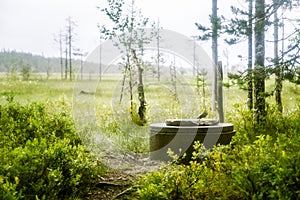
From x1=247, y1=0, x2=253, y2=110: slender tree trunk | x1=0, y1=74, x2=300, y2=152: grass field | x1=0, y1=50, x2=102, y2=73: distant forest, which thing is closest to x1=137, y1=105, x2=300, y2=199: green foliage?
x1=247, y1=0, x2=253, y2=110: slender tree trunk

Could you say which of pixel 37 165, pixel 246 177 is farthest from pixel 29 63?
pixel 246 177

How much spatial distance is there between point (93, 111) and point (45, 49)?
47.8 inches

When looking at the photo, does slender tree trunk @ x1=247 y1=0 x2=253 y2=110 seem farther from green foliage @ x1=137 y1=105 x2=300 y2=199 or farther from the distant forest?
the distant forest

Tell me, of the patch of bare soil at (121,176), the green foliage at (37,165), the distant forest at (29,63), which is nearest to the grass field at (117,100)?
the distant forest at (29,63)

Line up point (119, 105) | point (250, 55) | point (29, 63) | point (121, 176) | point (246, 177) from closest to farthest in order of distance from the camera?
1. point (246, 177)
2. point (121, 176)
3. point (250, 55)
4. point (119, 105)
5. point (29, 63)

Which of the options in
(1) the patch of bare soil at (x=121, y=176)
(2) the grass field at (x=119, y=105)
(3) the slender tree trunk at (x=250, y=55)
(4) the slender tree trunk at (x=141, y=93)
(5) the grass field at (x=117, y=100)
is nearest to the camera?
(1) the patch of bare soil at (x=121, y=176)

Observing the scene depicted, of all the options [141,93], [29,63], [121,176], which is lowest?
[121,176]

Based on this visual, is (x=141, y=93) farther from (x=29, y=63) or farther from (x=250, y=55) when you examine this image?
(x=29, y=63)

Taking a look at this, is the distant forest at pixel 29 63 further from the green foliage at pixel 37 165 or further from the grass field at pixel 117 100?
the green foliage at pixel 37 165

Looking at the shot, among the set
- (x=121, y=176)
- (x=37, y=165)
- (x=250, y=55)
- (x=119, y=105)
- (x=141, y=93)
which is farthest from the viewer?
(x=119, y=105)

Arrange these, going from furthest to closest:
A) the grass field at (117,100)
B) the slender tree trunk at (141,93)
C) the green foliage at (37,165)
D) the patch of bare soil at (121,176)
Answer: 1. the slender tree trunk at (141,93)
2. the grass field at (117,100)
3. the patch of bare soil at (121,176)
4. the green foliage at (37,165)

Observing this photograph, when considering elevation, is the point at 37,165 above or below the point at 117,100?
below

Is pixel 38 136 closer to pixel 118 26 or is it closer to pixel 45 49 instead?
pixel 45 49

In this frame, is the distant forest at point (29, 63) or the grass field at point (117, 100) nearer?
the grass field at point (117, 100)
